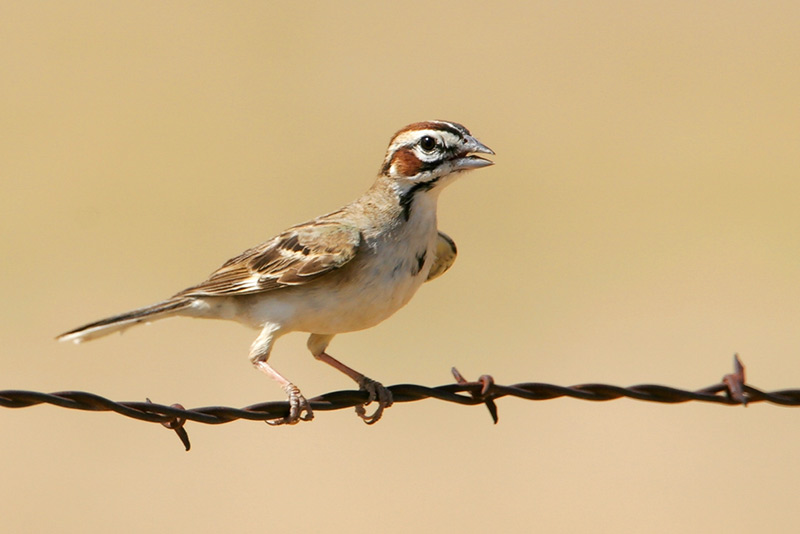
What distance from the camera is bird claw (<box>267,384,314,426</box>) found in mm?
6547

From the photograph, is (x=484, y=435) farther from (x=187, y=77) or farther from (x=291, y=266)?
(x=187, y=77)

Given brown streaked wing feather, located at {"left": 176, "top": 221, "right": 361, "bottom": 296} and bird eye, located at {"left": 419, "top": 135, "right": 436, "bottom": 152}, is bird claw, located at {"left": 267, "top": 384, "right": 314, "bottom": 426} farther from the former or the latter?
bird eye, located at {"left": 419, "top": 135, "right": 436, "bottom": 152}

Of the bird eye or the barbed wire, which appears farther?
the bird eye

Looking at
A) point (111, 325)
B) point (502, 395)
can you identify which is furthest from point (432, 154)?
point (111, 325)

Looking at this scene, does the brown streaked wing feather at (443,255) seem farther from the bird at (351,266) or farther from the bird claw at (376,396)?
the bird claw at (376,396)

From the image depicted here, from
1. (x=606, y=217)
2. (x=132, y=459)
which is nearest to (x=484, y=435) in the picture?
(x=132, y=459)

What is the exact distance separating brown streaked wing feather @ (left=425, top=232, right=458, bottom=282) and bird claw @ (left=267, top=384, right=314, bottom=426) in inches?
59.5

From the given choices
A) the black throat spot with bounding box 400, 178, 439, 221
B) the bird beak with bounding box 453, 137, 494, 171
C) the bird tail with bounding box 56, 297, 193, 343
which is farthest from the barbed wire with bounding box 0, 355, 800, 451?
the bird tail with bounding box 56, 297, 193, 343

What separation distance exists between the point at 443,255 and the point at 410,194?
0.63m

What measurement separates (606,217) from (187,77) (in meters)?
11.5

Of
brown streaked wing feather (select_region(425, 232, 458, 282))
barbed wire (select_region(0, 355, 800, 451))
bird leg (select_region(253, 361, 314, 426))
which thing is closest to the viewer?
barbed wire (select_region(0, 355, 800, 451))

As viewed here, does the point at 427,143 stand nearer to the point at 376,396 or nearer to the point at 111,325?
the point at 376,396

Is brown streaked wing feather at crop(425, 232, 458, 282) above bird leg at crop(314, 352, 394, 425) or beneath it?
above

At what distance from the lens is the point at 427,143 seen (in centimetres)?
800
